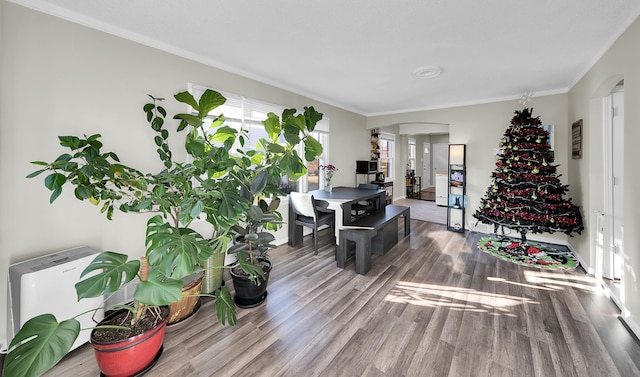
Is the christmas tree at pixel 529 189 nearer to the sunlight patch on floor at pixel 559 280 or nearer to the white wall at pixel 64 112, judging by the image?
the sunlight patch on floor at pixel 559 280

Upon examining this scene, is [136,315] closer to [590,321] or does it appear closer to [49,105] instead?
[49,105]

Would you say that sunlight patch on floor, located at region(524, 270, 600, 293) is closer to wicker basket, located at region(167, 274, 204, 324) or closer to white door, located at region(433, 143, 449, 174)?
wicker basket, located at region(167, 274, 204, 324)

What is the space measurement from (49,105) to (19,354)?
1.94 m

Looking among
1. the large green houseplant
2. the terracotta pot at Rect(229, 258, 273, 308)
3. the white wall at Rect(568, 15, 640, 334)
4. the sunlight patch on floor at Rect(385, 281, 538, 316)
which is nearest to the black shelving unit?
the white wall at Rect(568, 15, 640, 334)

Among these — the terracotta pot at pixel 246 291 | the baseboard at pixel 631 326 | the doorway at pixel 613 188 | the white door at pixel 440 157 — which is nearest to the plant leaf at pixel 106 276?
the terracotta pot at pixel 246 291

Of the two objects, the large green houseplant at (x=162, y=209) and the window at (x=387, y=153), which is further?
the window at (x=387, y=153)

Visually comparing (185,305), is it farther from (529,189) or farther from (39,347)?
(529,189)

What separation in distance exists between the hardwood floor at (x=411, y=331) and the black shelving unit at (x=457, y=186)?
6.09 feet

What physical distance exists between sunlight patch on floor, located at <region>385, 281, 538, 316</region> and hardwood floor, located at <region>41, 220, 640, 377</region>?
0.01 meters

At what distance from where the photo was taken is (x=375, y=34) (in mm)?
2326

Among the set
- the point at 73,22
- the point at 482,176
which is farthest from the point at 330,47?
the point at 482,176

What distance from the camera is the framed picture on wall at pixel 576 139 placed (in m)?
3.24

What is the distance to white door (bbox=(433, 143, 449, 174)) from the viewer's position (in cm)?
1034

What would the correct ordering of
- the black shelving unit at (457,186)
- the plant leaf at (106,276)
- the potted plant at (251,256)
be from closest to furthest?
the plant leaf at (106,276), the potted plant at (251,256), the black shelving unit at (457,186)
